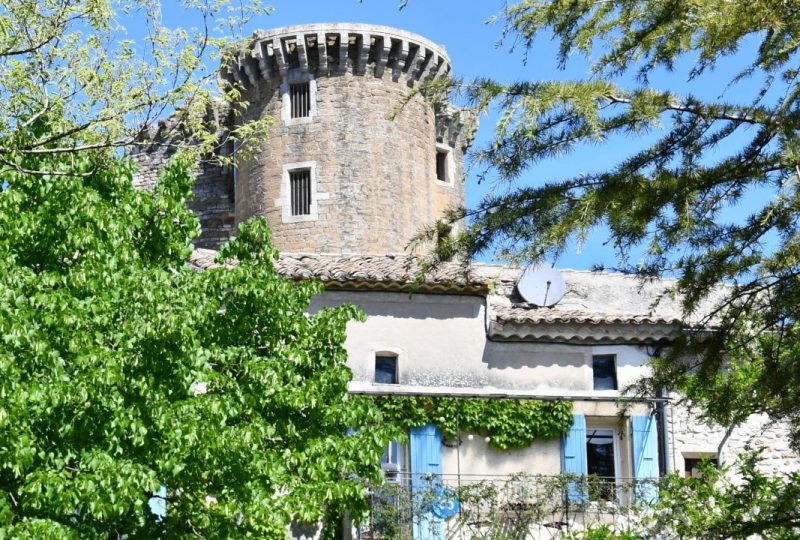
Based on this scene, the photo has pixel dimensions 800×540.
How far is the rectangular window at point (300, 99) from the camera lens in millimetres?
31594

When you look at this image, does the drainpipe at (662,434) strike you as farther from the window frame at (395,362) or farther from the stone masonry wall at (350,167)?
the stone masonry wall at (350,167)

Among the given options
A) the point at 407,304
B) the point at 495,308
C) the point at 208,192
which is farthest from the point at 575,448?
the point at 208,192

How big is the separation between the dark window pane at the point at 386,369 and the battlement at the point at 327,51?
12837 mm

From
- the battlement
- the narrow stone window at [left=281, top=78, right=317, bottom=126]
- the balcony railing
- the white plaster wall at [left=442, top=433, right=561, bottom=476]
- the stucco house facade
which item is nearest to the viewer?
the balcony railing

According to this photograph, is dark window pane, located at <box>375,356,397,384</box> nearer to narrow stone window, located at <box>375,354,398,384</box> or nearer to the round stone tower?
narrow stone window, located at <box>375,354,398,384</box>

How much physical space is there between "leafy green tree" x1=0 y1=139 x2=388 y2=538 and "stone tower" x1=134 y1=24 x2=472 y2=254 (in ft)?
51.7

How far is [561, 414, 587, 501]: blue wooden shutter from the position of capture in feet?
65.1

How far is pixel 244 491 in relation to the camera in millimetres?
12492

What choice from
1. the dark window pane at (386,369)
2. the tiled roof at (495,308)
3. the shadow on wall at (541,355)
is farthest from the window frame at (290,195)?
the shadow on wall at (541,355)

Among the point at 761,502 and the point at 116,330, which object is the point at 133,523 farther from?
the point at 761,502

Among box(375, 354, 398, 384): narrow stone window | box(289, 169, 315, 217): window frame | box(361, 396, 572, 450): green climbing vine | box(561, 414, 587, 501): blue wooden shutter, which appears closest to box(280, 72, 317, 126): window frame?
box(289, 169, 315, 217): window frame

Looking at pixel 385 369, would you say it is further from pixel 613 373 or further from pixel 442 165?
pixel 442 165

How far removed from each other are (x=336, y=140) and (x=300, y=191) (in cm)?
156

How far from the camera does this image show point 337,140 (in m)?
31.0
